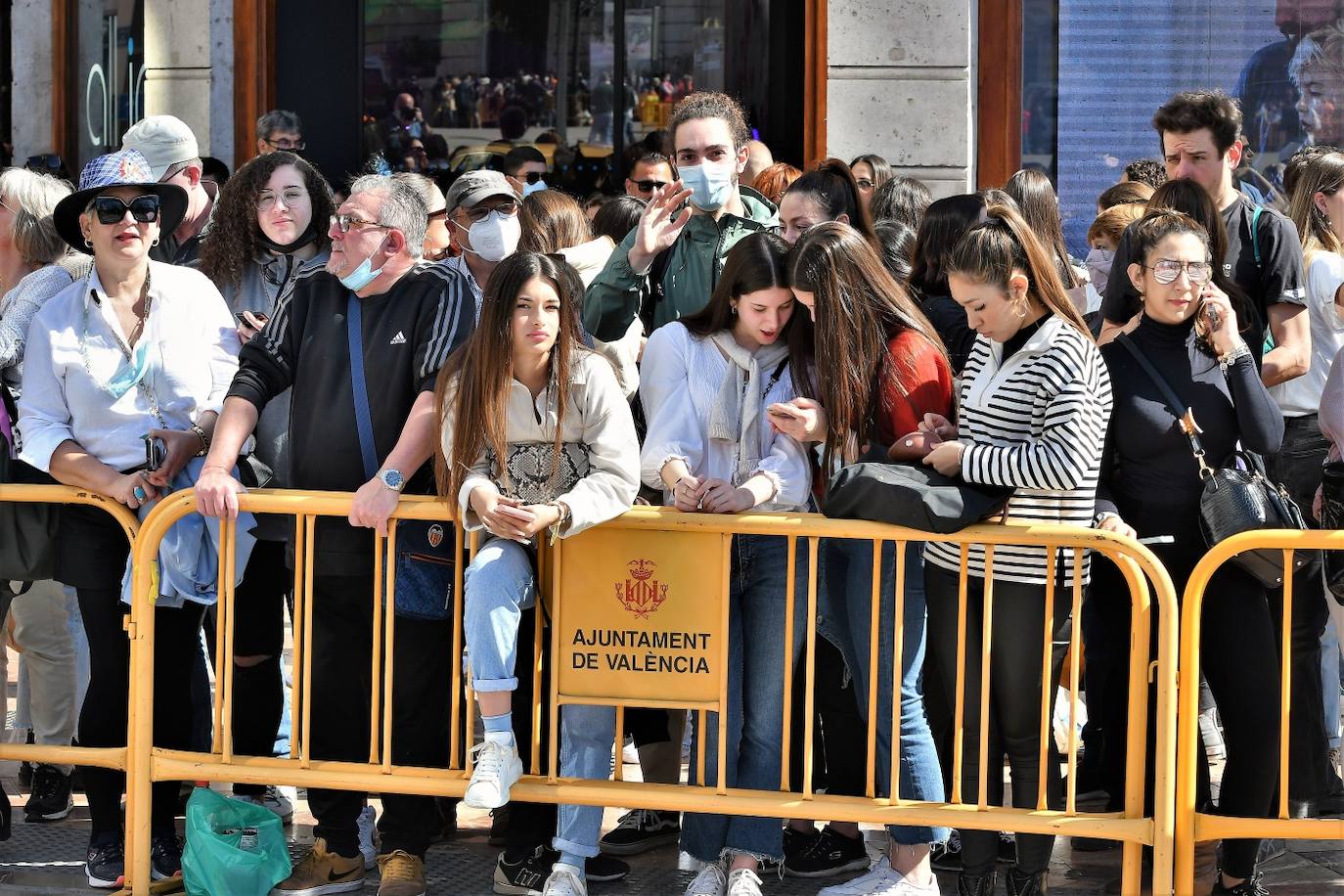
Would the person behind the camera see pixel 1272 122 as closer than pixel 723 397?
No

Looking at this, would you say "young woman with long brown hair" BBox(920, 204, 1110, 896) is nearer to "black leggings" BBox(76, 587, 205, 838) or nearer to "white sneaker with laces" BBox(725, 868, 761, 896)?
"white sneaker with laces" BBox(725, 868, 761, 896)

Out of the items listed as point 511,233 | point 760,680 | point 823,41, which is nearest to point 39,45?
point 823,41

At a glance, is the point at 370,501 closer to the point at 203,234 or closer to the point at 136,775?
the point at 136,775

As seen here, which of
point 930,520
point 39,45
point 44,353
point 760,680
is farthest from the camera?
point 39,45

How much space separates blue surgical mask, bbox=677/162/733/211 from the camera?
5805mm

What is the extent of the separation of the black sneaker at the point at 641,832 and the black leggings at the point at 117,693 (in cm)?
143

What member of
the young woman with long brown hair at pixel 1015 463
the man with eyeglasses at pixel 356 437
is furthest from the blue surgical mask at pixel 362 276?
the young woman with long brown hair at pixel 1015 463

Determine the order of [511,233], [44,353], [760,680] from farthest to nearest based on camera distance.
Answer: [511,233] < [44,353] < [760,680]

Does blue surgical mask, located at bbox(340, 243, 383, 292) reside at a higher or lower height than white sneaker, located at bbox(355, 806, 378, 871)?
higher

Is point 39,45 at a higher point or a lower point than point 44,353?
higher

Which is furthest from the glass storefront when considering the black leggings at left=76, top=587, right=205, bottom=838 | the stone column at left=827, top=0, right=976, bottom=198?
the black leggings at left=76, top=587, right=205, bottom=838

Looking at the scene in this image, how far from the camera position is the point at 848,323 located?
5.08m

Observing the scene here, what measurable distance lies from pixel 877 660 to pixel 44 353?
2.79 metres

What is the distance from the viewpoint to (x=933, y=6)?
9898 millimetres
